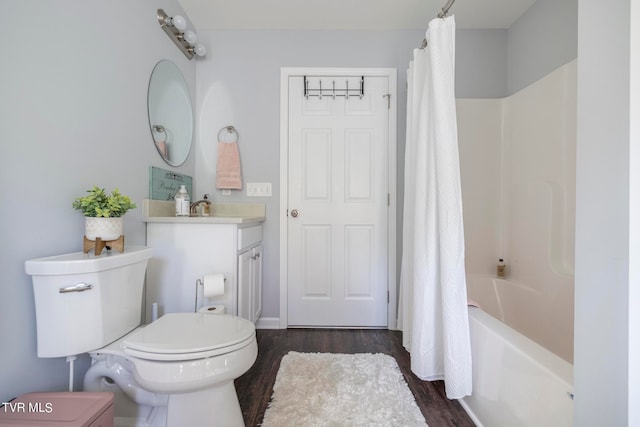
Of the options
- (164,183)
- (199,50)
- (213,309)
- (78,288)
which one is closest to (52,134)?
(78,288)

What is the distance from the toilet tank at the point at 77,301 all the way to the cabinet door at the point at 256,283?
2.82ft

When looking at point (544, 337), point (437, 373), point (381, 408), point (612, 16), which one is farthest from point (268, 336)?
point (612, 16)

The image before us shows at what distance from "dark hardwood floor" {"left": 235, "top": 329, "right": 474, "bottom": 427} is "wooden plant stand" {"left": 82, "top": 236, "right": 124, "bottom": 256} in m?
0.91

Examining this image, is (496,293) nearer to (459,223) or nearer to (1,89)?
(459,223)

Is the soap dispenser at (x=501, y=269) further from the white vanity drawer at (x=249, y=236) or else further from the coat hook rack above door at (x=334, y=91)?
the white vanity drawer at (x=249, y=236)

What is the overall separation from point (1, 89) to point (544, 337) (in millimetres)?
2583

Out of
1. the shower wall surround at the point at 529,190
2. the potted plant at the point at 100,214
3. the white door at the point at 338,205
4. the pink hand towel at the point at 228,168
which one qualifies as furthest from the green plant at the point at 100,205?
the shower wall surround at the point at 529,190

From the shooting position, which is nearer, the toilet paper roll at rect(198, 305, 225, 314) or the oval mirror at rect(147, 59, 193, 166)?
the toilet paper roll at rect(198, 305, 225, 314)

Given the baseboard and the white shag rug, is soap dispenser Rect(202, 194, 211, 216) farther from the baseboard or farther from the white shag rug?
the white shag rug

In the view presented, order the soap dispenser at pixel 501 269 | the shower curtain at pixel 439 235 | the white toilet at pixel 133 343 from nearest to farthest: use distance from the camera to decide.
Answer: the white toilet at pixel 133 343 < the shower curtain at pixel 439 235 < the soap dispenser at pixel 501 269

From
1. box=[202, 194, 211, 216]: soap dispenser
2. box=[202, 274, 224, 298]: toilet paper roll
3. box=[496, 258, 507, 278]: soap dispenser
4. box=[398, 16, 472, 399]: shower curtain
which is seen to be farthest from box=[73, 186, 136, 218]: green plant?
box=[496, 258, 507, 278]: soap dispenser

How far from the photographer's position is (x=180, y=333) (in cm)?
102

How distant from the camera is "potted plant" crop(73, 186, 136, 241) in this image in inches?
40.8

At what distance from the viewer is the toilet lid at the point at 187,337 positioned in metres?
0.91
